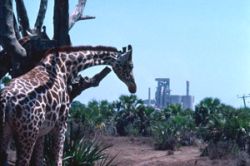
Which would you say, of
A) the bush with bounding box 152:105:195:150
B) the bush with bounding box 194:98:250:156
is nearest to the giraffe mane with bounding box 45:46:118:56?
the bush with bounding box 194:98:250:156

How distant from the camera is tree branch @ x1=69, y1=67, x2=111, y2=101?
9906 millimetres

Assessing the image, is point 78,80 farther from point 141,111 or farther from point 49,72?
point 141,111

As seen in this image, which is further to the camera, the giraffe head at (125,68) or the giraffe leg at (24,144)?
the giraffe head at (125,68)

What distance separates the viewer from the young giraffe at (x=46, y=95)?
23.9ft

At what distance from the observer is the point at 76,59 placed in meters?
9.02

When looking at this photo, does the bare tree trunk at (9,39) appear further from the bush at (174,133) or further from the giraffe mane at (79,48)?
the bush at (174,133)

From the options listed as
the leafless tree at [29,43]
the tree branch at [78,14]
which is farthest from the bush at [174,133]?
the leafless tree at [29,43]

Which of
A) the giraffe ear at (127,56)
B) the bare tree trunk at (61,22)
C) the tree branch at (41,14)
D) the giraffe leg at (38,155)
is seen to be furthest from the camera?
the tree branch at (41,14)

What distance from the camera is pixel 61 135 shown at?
8312mm

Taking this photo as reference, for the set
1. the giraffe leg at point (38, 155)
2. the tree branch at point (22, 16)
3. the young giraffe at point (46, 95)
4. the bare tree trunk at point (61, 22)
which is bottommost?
the giraffe leg at point (38, 155)

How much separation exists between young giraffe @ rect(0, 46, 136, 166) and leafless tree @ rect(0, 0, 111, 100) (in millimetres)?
589

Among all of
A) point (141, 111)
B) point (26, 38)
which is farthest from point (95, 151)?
point (141, 111)

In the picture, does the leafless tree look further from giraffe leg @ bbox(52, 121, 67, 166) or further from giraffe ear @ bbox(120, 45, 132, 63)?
giraffe leg @ bbox(52, 121, 67, 166)

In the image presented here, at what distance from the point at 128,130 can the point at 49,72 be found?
3714 cm
